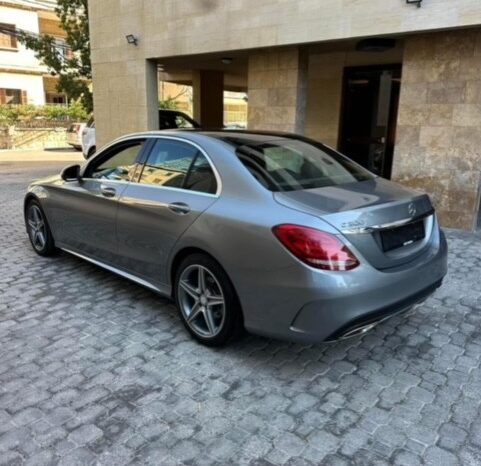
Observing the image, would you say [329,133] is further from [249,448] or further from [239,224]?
[249,448]

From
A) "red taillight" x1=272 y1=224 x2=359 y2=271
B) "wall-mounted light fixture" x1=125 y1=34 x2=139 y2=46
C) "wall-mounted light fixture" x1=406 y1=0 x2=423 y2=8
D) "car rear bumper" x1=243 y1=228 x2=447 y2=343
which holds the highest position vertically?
"wall-mounted light fixture" x1=406 y1=0 x2=423 y2=8

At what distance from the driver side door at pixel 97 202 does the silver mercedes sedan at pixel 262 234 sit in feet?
0.06

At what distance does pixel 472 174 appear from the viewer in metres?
6.57

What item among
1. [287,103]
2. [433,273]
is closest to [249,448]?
[433,273]

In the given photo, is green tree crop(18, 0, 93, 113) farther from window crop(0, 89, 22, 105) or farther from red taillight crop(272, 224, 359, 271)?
window crop(0, 89, 22, 105)

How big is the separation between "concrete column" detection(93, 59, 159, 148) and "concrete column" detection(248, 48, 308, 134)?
264 centimetres

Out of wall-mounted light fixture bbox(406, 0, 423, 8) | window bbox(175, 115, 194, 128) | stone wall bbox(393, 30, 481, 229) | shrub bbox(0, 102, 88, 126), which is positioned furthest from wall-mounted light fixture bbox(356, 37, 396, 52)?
shrub bbox(0, 102, 88, 126)

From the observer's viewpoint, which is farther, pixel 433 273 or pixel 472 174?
pixel 472 174

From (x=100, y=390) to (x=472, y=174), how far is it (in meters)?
5.66

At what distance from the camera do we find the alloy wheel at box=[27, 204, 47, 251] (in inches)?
216

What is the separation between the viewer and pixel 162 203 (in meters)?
3.71

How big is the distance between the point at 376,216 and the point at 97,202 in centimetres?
260

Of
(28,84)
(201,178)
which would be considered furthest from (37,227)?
(28,84)

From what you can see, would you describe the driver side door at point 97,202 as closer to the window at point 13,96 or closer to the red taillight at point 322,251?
the red taillight at point 322,251
